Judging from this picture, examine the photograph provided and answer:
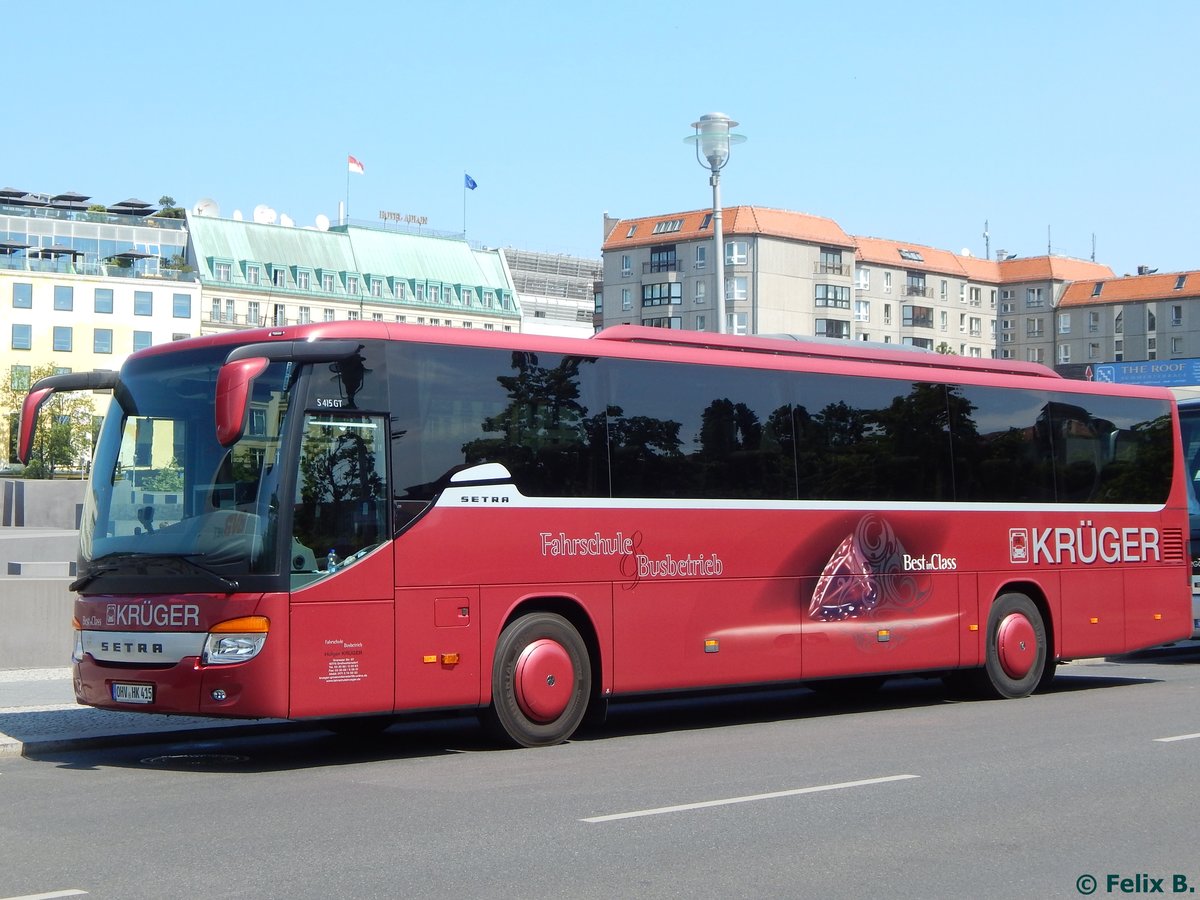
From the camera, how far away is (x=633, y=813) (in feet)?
32.0

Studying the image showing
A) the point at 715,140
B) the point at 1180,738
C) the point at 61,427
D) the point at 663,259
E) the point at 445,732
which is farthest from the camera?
the point at 663,259

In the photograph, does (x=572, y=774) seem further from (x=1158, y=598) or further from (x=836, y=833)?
(x=1158, y=598)

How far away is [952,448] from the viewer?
17.2 m

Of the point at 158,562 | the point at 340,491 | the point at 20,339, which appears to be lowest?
the point at 158,562

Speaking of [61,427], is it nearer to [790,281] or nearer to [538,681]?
[790,281]

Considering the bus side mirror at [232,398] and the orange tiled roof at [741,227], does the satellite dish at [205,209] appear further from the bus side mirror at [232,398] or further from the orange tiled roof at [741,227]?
the bus side mirror at [232,398]

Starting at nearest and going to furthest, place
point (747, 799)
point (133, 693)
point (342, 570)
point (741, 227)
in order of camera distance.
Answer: point (747, 799) < point (133, 693) < point (342, 570) < point (741, 227)

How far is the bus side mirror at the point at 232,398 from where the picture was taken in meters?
10.8

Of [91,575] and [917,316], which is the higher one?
[917,316]

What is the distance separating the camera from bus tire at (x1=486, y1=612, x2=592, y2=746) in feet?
43.1

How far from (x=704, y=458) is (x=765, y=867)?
693 centimetres

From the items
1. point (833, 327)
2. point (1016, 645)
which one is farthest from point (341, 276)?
point (1016, 645)

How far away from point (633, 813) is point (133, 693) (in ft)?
14.2

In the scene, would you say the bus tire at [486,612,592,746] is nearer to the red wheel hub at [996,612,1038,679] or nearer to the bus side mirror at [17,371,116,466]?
the bus side mirror at [17,371,116,466]
